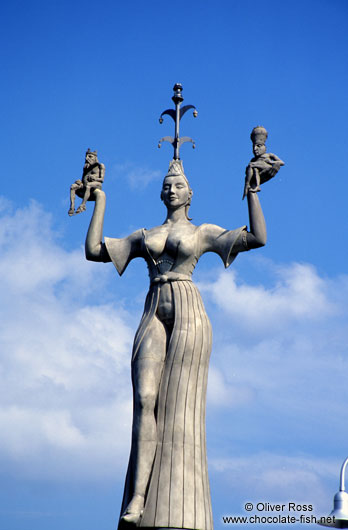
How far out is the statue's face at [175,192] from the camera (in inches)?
497

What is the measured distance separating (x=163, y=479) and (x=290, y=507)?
211 centimetres

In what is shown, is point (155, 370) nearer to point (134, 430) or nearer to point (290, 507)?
point (134, 430)

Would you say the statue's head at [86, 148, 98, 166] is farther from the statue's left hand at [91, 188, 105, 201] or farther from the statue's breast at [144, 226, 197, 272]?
the statue's breast at [144, 226, 197, 272]

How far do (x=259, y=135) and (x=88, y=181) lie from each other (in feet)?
8.72

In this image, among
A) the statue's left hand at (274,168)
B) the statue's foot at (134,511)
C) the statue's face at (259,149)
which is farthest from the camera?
the statue's face at (259,149)

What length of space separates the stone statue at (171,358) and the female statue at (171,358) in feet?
0.04

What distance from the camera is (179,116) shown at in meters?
13.3

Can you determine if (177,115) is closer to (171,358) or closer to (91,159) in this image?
(91,159)

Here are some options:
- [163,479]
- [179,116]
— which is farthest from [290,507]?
[179,116]

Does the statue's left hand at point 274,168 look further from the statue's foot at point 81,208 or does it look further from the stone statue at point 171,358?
the statue's foot at point 81,208

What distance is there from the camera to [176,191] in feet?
41.4

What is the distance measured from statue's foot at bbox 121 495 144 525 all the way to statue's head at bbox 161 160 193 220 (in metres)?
4.17

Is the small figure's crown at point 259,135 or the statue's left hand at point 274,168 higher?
the small figure's crown at point 259,135

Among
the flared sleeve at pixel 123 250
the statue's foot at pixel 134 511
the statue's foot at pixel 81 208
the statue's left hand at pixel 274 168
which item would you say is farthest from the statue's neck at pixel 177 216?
the statue's foot at pixel 134 511
